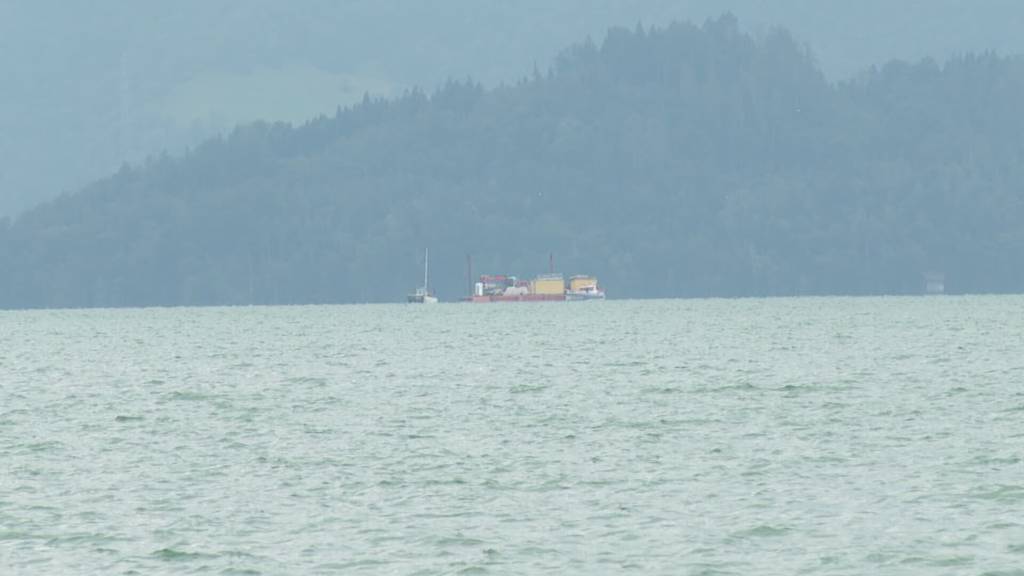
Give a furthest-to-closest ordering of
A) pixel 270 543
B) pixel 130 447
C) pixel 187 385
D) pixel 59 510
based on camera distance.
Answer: pixel 187 385
pixel 130 447
pixel 59 510
pixel 270 543

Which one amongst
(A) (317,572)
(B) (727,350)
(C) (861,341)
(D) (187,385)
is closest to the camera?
(A) (317,572)

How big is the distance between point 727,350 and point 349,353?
24.7 meters

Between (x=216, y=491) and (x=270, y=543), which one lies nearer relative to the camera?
(x=270, y=543)

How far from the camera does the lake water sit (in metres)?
38.4

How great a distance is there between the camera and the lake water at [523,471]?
38438 mm

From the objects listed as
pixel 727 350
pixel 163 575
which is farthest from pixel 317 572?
pixel 727 350

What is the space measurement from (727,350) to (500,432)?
63.1 metres

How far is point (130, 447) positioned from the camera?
58.8m

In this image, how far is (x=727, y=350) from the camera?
4850 inches

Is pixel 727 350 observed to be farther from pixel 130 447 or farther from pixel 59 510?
pixel 59 510

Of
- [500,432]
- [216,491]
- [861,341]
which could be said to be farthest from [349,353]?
[216,491]

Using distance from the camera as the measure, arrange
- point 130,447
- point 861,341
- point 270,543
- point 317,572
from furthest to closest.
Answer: point 861,341 < point 130,447 < point 270,543 < point 317,572

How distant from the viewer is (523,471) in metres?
50.7

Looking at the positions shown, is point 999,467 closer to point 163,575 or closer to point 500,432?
point 500,432
